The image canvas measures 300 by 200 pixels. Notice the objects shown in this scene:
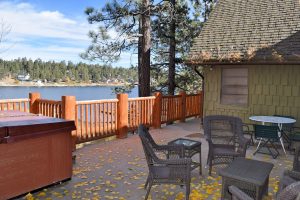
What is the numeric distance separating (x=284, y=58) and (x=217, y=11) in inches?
136

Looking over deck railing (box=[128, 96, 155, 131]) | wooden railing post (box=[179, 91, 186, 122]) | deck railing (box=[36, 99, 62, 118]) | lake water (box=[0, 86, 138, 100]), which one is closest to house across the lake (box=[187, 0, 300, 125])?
deck railing (box=[128, 96, 155, 131])

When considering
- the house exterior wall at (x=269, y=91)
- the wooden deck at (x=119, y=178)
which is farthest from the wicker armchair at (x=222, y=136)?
the house exterior wall at (x=269, y=91)

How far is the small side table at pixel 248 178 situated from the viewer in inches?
128

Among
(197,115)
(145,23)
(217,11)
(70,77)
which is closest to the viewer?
(217,11)

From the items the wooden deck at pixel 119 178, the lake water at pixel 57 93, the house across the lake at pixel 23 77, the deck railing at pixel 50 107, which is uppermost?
the house across the lake at pixel 23 77

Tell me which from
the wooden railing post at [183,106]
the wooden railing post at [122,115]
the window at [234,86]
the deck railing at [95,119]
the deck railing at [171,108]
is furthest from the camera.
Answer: the wooden railing post at [183,106]

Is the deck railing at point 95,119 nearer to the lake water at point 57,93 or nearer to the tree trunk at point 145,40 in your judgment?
the tree trunk at point 145,40

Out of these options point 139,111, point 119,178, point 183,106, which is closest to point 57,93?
point 183,106

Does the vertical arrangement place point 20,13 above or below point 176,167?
above

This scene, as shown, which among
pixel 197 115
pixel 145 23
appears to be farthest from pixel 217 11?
pixel 197 115

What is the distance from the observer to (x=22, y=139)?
3.74 m

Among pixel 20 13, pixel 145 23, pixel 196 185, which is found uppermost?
pixel 20 13

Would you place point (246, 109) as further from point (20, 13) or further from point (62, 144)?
point (20, 13)

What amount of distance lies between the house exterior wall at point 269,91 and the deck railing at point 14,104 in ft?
17.7
